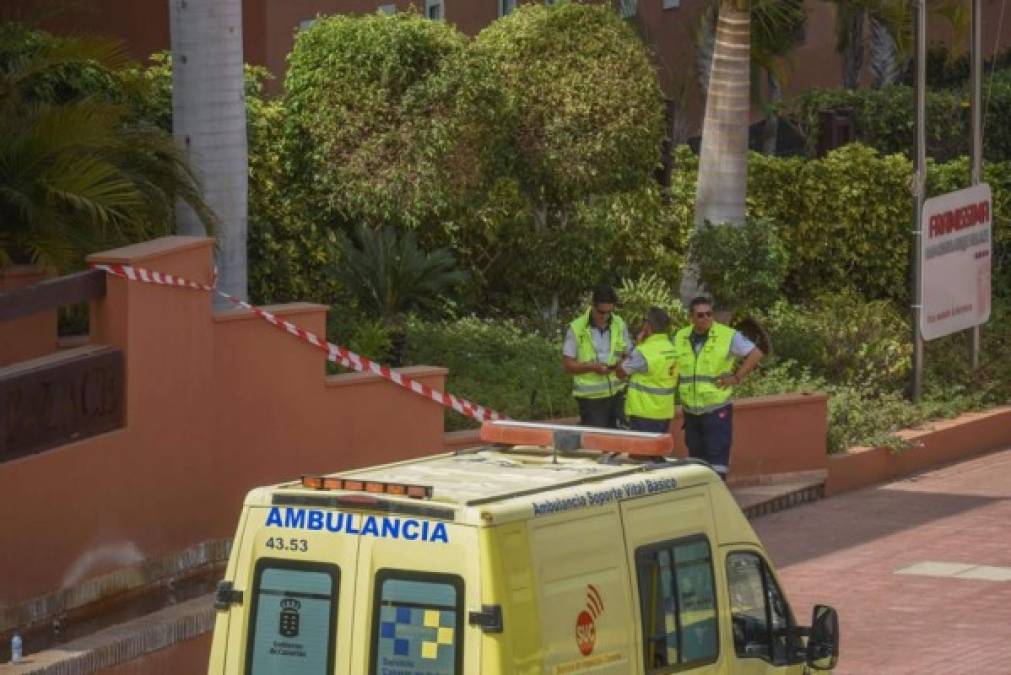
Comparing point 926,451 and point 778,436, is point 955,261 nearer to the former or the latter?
point 926,451

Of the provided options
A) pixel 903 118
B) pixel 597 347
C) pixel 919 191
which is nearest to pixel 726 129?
pixel 919 191

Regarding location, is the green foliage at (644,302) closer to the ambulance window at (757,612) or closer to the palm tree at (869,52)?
the ambulance window at (757,612)

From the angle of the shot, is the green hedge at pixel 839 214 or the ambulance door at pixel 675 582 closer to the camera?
the ambulance door at pixel 675 582

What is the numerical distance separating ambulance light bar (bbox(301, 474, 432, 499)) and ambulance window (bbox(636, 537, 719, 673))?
3.55ft

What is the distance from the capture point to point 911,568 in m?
17.4

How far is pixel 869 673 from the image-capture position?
46.3ft

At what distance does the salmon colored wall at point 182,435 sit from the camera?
44.1 ft

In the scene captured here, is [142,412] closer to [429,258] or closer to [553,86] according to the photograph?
[429,258]

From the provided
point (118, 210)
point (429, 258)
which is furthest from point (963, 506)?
point (118, 210)

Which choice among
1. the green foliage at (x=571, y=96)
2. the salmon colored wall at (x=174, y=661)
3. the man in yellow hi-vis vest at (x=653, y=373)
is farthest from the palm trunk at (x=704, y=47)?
the salmon colored wall at (x=174, y=661)

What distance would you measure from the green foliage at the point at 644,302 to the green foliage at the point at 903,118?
27.5 ft

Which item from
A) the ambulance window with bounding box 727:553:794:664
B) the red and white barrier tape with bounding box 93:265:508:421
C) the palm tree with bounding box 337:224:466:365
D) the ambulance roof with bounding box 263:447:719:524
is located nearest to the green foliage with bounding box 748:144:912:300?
the palm tree with bounding box 337:224:466:365

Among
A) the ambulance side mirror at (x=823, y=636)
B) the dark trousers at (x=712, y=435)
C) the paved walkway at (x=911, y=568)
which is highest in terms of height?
the ambulance side mirror at (x=823, y=636)

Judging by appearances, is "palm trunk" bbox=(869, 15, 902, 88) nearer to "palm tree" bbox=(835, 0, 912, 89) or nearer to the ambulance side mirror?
"palm tree" bbox=(835, 0, 912, 89)
